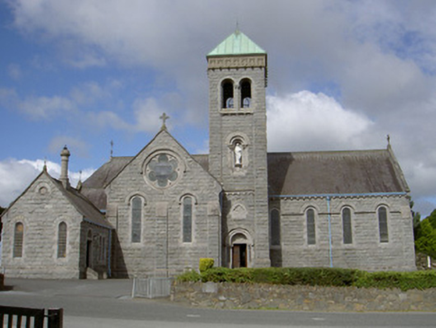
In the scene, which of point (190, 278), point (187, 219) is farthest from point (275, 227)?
point (190, 278)

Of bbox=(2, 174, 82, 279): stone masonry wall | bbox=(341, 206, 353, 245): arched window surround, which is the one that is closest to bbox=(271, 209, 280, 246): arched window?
bbox=(341, 206, 353, 245): arched window surround

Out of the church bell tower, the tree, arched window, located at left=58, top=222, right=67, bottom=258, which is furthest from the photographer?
the tree

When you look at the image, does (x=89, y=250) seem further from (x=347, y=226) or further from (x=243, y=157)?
(x=347, y=226)

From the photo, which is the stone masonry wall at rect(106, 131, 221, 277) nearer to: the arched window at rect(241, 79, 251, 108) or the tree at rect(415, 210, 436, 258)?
the arched window at rect(241, 79, 251, 108)

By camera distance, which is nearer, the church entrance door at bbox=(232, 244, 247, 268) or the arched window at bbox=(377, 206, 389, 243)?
the church entrance door at bbox=(232, 244, 247, 268)

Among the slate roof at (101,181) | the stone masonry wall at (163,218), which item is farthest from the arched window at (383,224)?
the slate roof at (101,181)

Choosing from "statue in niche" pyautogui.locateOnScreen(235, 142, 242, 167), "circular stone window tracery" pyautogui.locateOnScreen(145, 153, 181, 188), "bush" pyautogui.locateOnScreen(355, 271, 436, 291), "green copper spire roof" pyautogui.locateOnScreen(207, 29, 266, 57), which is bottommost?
"bush" pyautogui.locateOnScreen(355, 271, 436, 291)

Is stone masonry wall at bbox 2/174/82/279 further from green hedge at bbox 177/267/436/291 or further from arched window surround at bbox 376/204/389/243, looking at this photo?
arched window surround at bbox 376/204/389/243

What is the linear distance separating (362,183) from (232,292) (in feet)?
70.8

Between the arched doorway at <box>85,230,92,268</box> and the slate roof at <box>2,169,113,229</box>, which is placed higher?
the slate roof at <box>2,169,113,229</box>

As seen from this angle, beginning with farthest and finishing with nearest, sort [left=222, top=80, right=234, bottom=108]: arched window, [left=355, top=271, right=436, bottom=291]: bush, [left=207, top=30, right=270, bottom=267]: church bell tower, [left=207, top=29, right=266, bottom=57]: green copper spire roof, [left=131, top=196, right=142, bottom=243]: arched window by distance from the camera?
[left=222, top=80, right=234, bottom=108]: arched window
[left=207, top=29, right=266, bottom=57]: green copper spire roof
[left=207, top=30, right=270, bottom=267]: church bell tower
[left=131, top=196, right=142, bottom=243]: arched window
[left=355, top=271, right=436, bottom=291]: bush

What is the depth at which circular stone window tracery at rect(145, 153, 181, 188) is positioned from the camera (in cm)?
3550

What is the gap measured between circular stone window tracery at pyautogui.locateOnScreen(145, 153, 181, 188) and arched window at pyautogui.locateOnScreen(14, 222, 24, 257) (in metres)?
9.18

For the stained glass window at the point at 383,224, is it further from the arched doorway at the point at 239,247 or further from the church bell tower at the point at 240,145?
the arched doorway at the point at 239,247
